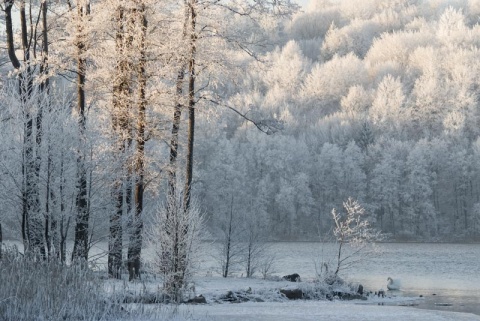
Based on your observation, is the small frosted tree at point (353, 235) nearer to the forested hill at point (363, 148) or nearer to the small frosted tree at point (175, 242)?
the small frosted tree at point (175, 242)

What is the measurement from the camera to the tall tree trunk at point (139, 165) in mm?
20750

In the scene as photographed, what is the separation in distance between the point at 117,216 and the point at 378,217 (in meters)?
56.5

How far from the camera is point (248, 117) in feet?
140

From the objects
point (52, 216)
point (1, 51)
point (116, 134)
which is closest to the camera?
point (52, 216)

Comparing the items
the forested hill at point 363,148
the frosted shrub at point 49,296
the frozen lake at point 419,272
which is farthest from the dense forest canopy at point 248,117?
the frosted shrub at point 49,296

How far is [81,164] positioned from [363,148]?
63.5 m

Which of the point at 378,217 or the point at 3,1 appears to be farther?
the point at 378,217

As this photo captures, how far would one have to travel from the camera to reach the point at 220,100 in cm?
2148

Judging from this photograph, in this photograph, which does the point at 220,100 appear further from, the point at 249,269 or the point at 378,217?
the point at 378,217

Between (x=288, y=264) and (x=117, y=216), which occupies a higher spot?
(x=117, y=216)

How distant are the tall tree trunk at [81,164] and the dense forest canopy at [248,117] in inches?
2.9

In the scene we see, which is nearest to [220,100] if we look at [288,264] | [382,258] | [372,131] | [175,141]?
[175,141]

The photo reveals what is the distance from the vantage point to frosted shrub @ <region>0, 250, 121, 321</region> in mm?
11086

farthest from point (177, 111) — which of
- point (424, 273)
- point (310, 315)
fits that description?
point (424, 273)
